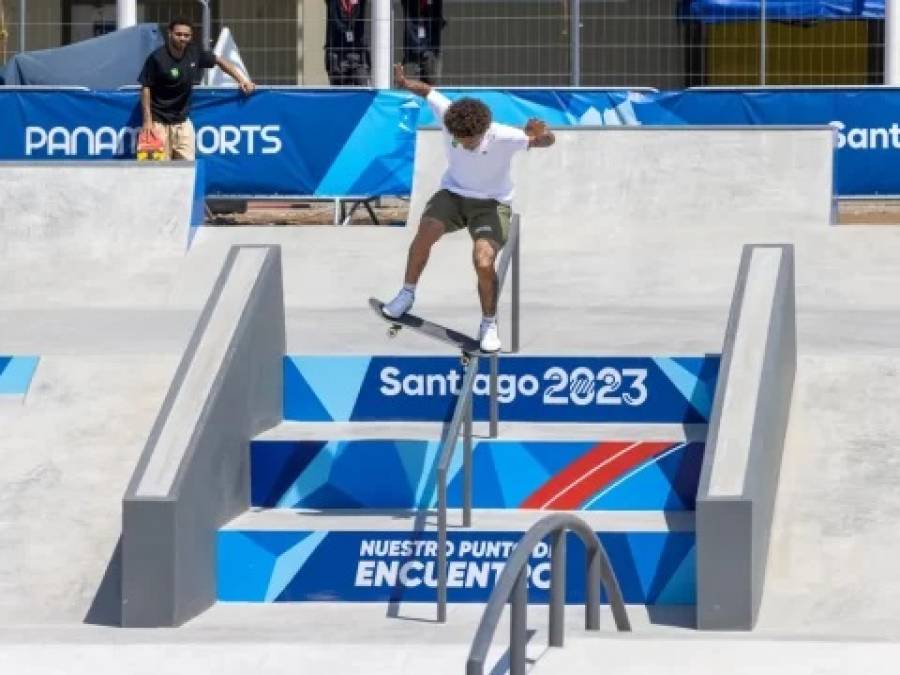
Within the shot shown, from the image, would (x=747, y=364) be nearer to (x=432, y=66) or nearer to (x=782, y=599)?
(x=782, y=599)

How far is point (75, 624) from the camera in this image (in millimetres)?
9758

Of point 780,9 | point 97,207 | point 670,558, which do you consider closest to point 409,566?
point 670,558

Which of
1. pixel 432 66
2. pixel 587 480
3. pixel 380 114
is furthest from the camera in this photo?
pixel 432 66

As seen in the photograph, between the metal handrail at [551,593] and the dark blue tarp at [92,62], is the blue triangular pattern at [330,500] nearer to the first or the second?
the metal handrail at [551,593]

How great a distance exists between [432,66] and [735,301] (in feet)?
36.3

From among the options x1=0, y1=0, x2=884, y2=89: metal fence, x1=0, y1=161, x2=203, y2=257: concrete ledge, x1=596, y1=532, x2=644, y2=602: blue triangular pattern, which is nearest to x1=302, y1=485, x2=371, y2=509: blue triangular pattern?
x1=596, y1=532, x2=644, y2=602: blue triangular pattern

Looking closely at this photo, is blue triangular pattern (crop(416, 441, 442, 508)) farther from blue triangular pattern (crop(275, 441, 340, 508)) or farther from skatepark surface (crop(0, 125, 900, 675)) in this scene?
skatepark surface (crop(0, 125, 900, 675))

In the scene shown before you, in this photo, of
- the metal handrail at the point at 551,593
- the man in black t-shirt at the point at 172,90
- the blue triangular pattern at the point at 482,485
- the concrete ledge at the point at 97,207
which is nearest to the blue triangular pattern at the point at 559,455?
the blue triangular pattern at the point at 482,485

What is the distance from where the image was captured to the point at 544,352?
11.5 metres

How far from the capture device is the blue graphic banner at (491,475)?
10.3 meters

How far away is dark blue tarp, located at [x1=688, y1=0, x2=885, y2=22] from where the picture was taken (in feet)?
70.9

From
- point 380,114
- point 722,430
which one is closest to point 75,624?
point 722,430

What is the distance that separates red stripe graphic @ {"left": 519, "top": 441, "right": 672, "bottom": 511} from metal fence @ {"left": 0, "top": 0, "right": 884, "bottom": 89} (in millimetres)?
10505

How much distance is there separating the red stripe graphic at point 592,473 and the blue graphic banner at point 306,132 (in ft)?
27.6
